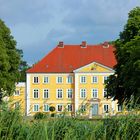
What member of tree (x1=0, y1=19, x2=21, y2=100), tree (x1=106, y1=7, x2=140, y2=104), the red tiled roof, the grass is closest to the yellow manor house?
the red tiled roof

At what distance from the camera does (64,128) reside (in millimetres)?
9383

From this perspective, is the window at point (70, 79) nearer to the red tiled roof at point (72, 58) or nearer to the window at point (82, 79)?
the red tiled roof at point (72, 58)

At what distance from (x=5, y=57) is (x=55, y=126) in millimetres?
53162

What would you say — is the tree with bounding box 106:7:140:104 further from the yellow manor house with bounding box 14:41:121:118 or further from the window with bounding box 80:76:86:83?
the window with bounding box 80:76:86:83

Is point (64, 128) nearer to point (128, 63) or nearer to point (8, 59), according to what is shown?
point (128, 63)

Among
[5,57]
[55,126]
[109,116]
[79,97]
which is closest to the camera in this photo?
[55,126]

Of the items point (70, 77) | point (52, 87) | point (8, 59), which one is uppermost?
point (70, 77)

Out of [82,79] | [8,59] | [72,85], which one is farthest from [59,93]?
[8,59]

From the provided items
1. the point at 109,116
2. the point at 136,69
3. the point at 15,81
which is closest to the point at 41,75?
the point at 15,81

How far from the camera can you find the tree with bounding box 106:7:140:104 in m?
49.3

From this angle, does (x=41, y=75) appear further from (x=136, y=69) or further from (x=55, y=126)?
(x=55, y=126)

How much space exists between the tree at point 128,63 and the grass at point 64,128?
36811 mm

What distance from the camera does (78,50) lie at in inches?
4616

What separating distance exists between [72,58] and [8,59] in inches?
2008
